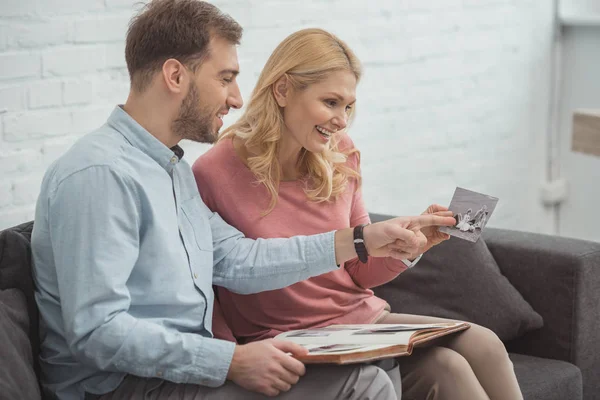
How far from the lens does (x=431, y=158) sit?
3641 millimetres

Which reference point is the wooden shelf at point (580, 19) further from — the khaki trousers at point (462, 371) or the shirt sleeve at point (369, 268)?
the khaki trousers at point (462, 371)

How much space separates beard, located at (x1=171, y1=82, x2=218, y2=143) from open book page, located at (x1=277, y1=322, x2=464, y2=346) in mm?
438

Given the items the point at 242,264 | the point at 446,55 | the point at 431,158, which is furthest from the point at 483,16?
the point at 242,264

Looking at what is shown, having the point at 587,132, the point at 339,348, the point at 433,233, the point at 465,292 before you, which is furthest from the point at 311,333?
the point at 587,132

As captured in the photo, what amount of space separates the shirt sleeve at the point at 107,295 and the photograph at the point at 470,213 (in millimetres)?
582

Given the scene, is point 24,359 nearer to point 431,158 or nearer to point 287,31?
point 287,31

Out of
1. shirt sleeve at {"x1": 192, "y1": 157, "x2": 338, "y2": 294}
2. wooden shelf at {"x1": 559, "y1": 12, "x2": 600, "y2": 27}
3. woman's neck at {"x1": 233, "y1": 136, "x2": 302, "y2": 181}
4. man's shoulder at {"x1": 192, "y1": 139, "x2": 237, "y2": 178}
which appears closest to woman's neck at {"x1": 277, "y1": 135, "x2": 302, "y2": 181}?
woman's neck at {"x1": 233, "y1": 136, "x2": 302, "y2": 181}

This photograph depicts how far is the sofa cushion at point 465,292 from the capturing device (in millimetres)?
2432

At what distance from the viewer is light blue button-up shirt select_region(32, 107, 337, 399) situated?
5.25 feet

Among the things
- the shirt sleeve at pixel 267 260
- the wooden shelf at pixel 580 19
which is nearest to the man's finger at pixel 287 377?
the shirt sleeve at pixel 267 260

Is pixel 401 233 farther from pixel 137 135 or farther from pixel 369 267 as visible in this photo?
pixel 137 135

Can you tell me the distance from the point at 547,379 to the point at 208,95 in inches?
43.5

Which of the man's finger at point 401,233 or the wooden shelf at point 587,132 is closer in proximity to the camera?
the man's finger at point 401,233

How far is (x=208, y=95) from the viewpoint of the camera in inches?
71.6
